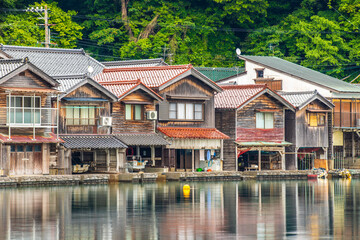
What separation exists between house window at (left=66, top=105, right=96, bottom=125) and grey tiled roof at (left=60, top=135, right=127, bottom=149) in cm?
105

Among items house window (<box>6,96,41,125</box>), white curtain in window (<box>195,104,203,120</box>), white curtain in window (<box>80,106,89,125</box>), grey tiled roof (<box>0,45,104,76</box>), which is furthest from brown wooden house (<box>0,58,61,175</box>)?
white curtain in window (<box>195,104,203,120</box>)

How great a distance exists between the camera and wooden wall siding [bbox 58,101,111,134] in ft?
186

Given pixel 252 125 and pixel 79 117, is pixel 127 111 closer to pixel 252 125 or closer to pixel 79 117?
pixel 79 117

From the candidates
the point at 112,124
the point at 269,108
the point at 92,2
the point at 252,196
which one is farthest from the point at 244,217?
the point at 92,2

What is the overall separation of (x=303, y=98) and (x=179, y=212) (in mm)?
33752

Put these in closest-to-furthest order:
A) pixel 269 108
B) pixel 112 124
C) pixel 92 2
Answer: pixel 112 124 < pixel 269 108 < pixel 92 2

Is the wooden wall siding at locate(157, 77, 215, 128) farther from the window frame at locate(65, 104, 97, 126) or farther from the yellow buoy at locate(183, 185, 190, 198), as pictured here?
the yellow buoy at locate(183, 185, 190, 198)

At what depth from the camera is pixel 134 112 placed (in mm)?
60500

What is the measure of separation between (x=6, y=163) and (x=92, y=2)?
41.4m

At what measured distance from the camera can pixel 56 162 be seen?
180ft

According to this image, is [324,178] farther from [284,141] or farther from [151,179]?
[151,179]

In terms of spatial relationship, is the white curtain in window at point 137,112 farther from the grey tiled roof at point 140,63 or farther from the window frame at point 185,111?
the grey tiled roof at point 140,63

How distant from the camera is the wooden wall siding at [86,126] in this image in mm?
56562

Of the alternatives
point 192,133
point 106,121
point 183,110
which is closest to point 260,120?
point 183,110
